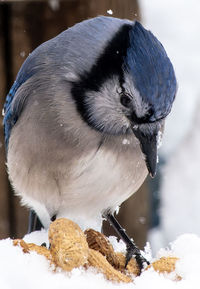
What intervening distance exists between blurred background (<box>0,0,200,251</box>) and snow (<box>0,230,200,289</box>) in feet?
3.39

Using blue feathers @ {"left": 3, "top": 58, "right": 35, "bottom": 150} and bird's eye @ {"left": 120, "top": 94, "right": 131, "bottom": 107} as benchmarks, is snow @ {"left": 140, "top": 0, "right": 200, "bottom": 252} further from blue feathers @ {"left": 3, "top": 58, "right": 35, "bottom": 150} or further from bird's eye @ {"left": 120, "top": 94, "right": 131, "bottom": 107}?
bird's eye @ {"left": 120, "top": 94, "right": 131, "bottom": 107}

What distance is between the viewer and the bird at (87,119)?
126 cm

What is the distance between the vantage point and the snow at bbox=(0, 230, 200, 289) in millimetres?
912

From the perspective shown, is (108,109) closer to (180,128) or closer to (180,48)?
(180,128)

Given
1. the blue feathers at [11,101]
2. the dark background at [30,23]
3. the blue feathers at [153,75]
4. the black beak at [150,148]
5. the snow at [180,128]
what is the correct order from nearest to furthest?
1. the blue feathers at [153,75]
2. the black beak at [150,148]
3. the blue feathers at [11,101]
4. the dark background at [30,23]
5. the snow at [180,128]

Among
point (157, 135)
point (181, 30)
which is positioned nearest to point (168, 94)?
point (157, 135)

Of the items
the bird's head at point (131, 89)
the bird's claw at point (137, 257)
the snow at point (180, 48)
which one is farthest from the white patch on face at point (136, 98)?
the snow at point (180, 48)

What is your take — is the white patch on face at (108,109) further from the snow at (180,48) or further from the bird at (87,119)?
the snow at (180,48)

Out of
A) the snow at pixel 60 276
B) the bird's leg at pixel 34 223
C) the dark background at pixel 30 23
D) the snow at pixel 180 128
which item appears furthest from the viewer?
the snow at pixel 180 128

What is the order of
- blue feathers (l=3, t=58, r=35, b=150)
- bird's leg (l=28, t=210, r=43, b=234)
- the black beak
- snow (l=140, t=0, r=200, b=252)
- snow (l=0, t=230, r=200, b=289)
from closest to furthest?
snow (l=0, t=230, r=200, b=289)
the black beak
blue feathers (l=3, t=58, r=35, b=150)
bird's leg (l=28, t=210, r=43, b=234)
snow (l=140, t=0, r=200, b=252)

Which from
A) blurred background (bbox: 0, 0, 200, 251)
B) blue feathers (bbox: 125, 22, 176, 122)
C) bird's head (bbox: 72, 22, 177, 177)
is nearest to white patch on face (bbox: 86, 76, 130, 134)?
bird's head (bbox: 72, 22, 177, 177)

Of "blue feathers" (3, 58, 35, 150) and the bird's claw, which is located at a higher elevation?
"blue feathers" (3, 58, 35, 150)

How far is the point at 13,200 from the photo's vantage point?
207 cm

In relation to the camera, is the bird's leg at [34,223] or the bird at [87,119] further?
the bird's leg at [34,223]
